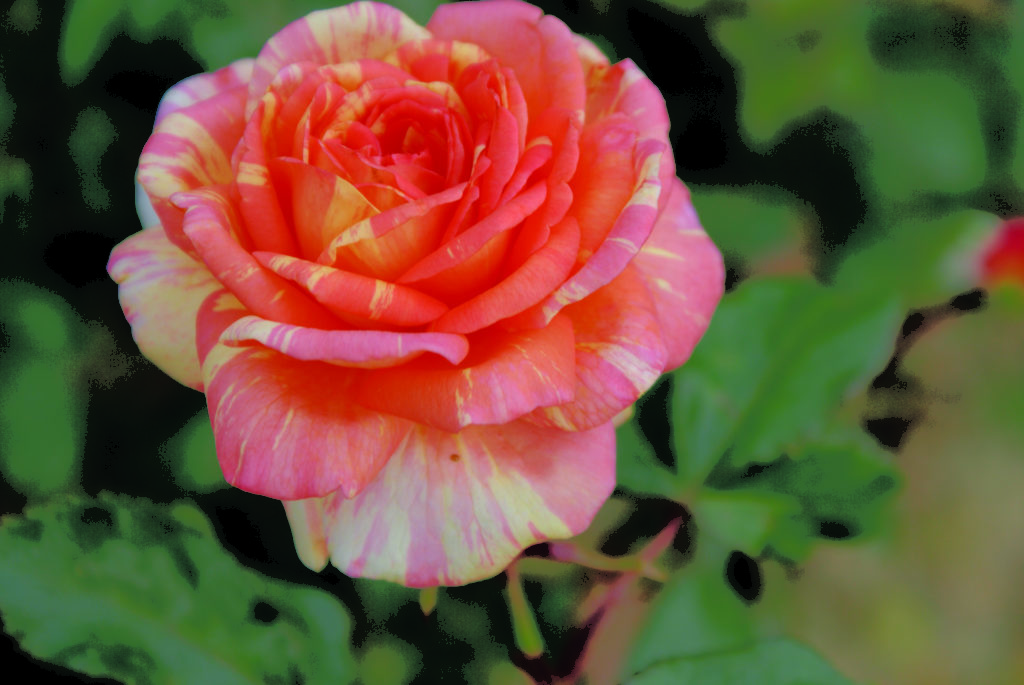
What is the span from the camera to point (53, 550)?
0.52 metres

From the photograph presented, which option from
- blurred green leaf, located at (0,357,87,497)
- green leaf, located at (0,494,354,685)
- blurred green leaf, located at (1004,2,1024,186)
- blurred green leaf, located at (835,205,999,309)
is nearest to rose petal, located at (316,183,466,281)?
green leaf, located at (0,494,354,685)

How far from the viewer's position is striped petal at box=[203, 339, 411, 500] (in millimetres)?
354

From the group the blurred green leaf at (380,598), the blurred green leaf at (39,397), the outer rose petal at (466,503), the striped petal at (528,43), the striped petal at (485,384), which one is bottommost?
the blurred green leaf at (380,598)

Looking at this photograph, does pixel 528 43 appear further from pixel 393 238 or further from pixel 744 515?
pixel 744 515

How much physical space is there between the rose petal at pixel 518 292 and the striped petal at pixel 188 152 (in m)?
0.14

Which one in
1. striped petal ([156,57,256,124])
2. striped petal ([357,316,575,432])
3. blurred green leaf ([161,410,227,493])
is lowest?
blurred green leaf ([161,410,227,493])

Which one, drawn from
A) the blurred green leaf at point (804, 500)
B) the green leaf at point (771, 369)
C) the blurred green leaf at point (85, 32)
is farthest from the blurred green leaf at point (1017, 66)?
the blurred green leaf at point (85, 32)

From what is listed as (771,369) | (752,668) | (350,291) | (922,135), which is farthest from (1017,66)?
(350,291)

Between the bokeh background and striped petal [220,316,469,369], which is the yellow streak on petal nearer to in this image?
striped petal [220,316,469,369]

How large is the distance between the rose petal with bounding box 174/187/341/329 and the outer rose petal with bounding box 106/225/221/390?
Answer: 2.8 inches

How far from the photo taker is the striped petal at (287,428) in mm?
354

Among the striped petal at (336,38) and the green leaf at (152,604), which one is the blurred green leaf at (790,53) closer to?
the striped petal at (336,38)

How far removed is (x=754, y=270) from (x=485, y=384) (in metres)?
0.53

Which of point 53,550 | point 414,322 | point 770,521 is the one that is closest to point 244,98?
point 414,322
